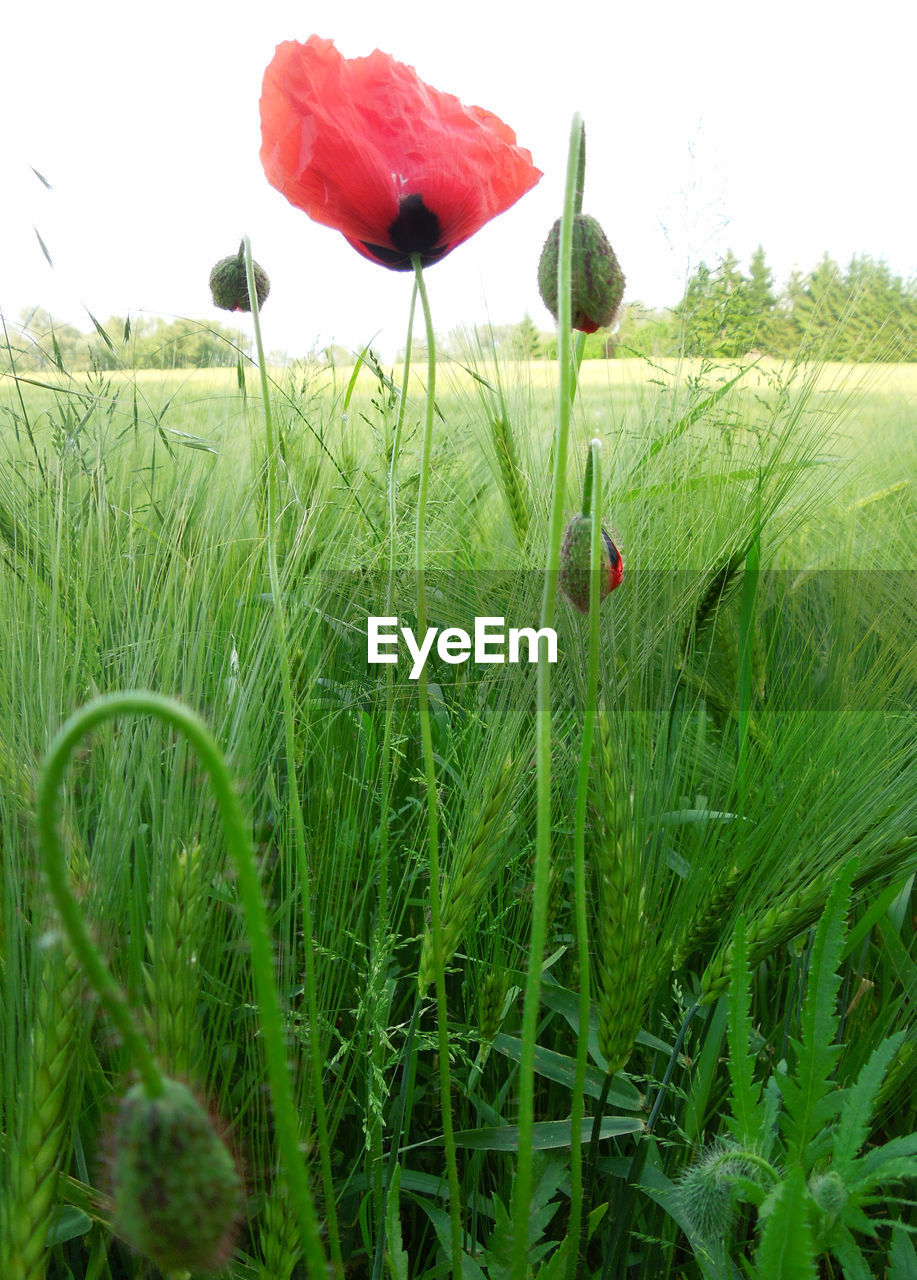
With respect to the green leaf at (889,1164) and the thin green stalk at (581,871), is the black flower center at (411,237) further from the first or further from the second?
the green leaf at (889,1164)

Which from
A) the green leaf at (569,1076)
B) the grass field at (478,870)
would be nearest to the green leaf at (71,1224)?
the grass field at (478,870)

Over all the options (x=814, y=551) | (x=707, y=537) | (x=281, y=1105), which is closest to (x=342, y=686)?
(x=707, y=537)

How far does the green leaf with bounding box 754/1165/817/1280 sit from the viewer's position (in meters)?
0.33

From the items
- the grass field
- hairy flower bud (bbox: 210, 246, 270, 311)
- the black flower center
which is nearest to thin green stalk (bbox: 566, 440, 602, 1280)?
the grass field

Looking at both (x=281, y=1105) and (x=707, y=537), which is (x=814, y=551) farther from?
(x=281, y=1105)

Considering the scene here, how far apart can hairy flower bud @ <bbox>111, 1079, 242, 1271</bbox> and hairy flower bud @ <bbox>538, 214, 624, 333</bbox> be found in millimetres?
378

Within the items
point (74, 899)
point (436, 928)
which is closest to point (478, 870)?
point (436, 928)

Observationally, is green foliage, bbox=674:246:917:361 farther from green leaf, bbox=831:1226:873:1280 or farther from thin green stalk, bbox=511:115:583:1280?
green leaf, bbox=831:1226:873:1280

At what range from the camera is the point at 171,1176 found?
20cm

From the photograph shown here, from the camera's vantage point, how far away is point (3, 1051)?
383mm

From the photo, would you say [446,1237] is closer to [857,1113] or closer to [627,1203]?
[627,1203]

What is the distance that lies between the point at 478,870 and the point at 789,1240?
0.22m

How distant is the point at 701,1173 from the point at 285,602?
0.41 metres

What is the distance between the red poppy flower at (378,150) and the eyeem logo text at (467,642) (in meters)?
0.24
